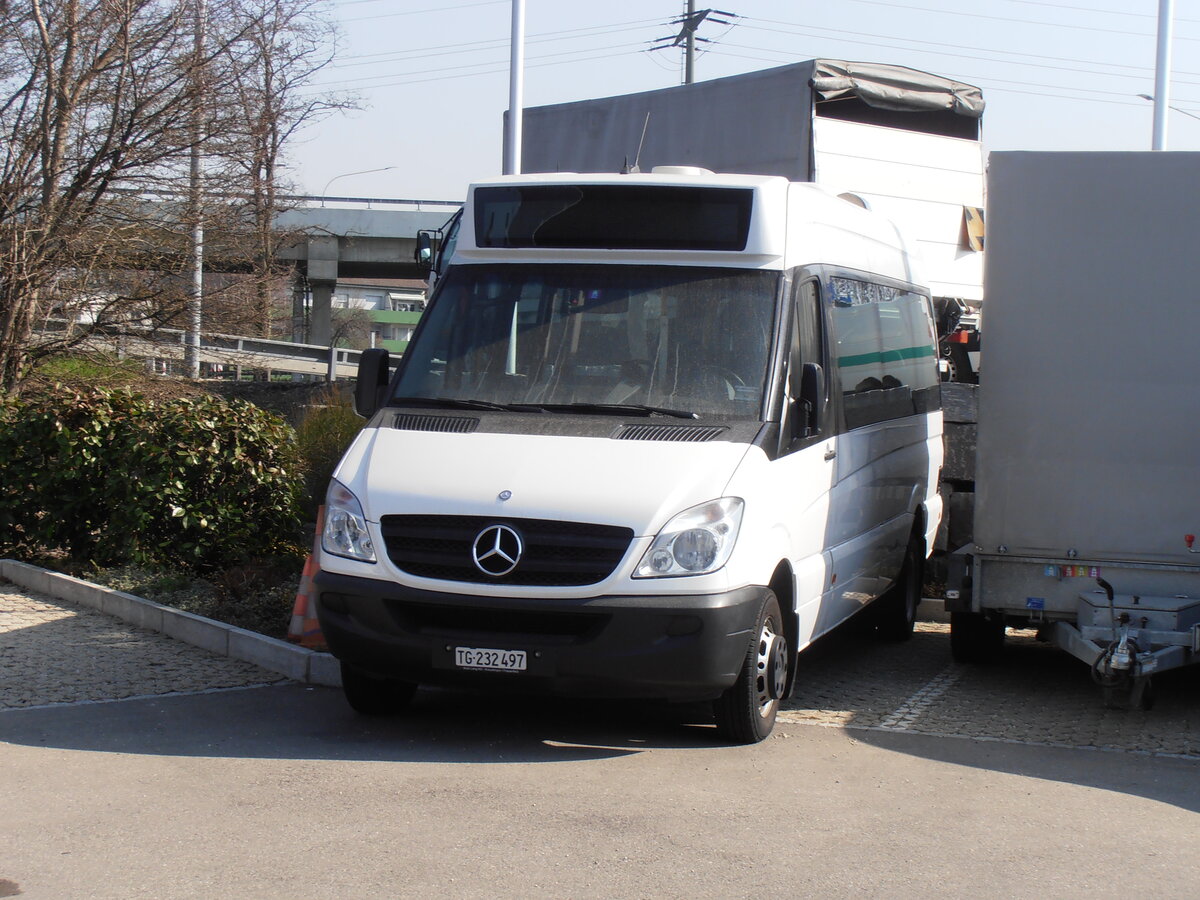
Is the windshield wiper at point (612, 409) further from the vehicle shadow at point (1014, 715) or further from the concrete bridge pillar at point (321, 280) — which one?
the concrete bridge pillar at point (321, 280)

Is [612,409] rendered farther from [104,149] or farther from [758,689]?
[104,149]

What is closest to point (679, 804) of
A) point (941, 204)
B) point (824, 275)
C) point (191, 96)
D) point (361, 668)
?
point (361, 668)

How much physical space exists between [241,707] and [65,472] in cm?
407

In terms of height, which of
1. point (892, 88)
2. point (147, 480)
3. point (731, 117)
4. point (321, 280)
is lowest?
point (147, 480)

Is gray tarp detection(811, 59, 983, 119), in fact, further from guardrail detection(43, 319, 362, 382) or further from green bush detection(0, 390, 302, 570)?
guardrail detection(43, 319, 362, 382)

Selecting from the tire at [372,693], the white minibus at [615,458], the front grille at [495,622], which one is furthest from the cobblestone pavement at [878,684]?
the front grille at [495,622]

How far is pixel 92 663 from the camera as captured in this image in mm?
8250

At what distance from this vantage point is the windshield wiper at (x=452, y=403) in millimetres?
6859

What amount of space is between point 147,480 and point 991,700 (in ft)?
19.7

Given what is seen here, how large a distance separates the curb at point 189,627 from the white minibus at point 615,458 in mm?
963

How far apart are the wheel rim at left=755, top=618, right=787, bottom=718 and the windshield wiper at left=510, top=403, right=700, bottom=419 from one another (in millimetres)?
1067

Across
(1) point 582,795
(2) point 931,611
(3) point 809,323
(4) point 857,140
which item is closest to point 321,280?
(4) point 857,140

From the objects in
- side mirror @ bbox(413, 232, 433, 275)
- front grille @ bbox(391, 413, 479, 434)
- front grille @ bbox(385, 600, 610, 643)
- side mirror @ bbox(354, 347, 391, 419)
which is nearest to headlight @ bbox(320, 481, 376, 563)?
front grille @ bbox(385, 600, 610, 643)

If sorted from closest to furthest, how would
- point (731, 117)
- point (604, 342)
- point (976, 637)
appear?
point (604, 342)
point (976, 637)
point (731, 117)
